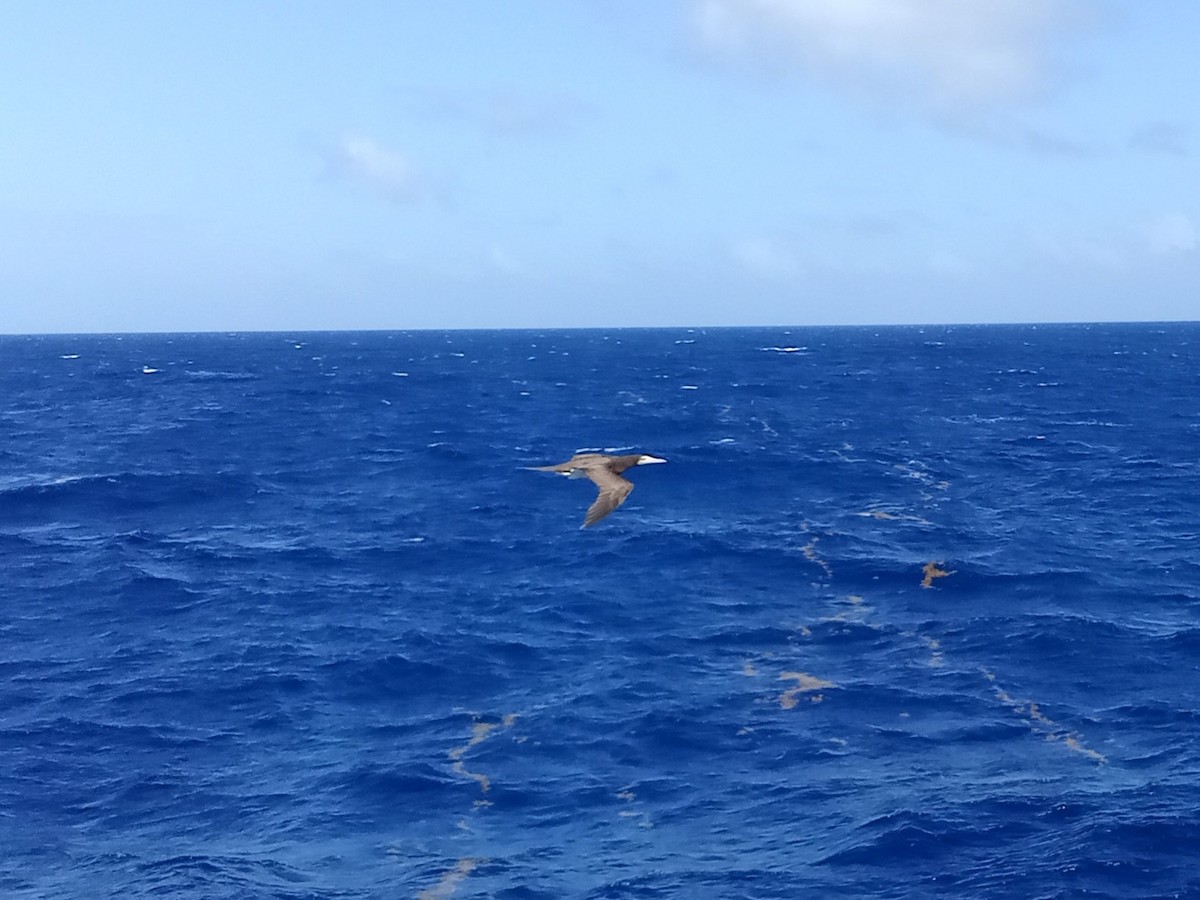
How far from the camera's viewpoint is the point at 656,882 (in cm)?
2480

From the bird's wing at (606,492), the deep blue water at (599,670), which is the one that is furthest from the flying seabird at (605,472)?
the deep blue water at (599,670)

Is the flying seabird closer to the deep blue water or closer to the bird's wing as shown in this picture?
the bird's wing

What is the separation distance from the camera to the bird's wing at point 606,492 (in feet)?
77.0

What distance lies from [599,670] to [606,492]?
11907 millimetres

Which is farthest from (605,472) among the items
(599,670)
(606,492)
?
(599,670)

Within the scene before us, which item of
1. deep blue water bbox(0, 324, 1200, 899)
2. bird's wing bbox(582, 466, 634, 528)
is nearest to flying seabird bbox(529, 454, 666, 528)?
bird's wing bbox(582, 466, 634, 528)

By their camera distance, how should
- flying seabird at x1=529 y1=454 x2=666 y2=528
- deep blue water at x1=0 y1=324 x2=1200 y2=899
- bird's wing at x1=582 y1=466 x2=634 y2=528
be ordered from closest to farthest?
bird's wing at x1=582 y1=466 x2=634 y2=528
flying seabird at x1=529 y1=454 x2=666 y2=528
deep blue water at x1=0 y1=324 x2=1200 y2=899

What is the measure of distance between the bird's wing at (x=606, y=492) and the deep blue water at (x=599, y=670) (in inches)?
298

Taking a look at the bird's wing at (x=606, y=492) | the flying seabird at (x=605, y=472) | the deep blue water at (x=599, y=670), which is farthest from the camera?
the deep blue water at (x=599, y=670)

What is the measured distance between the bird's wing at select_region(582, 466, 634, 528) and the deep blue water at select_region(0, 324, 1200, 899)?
7570mm

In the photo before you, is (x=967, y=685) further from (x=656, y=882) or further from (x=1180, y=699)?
(x=656, y=882)

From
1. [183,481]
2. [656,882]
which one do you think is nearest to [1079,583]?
[656,882]

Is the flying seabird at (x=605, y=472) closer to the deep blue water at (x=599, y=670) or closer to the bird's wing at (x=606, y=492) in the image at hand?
the bird's wing at (x=606, y=492)

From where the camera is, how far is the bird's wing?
924 inches
